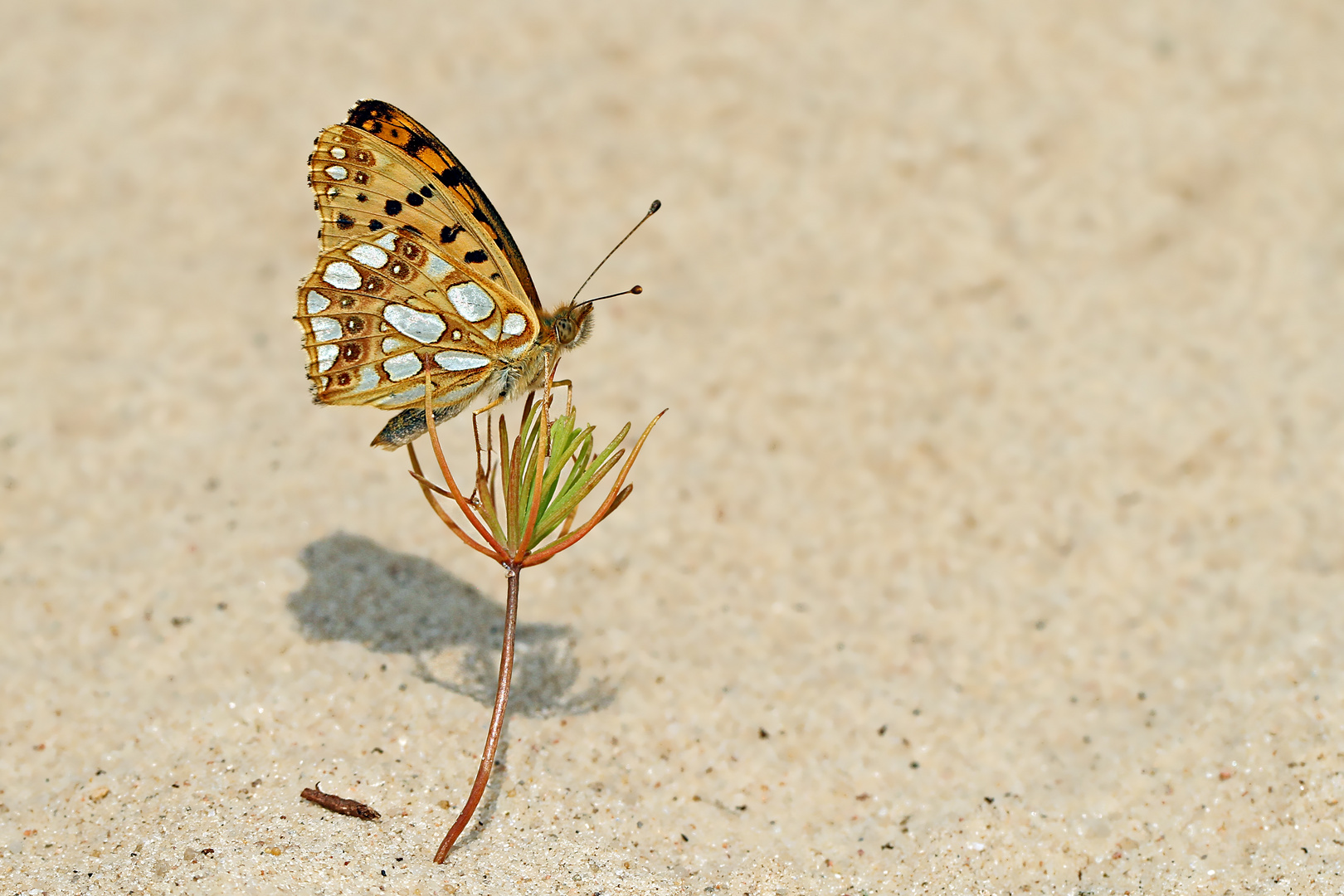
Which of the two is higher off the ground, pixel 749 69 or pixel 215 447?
pixel 749 69

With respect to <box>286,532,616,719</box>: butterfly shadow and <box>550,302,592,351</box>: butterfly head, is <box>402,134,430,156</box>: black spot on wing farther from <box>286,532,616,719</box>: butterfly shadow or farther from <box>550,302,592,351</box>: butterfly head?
<box>286,532,616,719</box>: butterfly shadow

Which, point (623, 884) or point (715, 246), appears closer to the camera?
point (623, 884)

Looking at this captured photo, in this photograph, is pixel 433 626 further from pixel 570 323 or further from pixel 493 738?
pixel 570 323

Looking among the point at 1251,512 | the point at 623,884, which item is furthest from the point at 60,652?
the point at 1251,512

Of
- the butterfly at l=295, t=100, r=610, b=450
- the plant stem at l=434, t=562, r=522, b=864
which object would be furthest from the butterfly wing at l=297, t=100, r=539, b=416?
the plant stem at l=434, t=562, r=522, b=864

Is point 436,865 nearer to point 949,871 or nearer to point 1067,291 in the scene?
point 949,871

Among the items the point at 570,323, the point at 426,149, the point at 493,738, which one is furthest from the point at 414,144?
the point at 493,738

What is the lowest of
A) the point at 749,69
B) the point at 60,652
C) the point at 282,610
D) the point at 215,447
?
the point at 60,652
